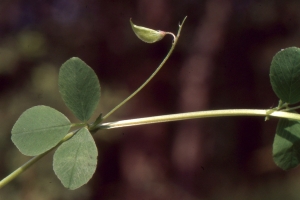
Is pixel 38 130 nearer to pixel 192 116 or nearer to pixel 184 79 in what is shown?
pixel 192 116

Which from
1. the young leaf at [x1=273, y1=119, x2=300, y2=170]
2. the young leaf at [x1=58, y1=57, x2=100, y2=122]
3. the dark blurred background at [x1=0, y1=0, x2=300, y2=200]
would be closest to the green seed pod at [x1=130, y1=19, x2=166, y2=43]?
the young leaf at [x1=58, y1=57, x2=100, y2=122]

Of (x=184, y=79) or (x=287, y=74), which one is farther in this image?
(x=184, y=79)

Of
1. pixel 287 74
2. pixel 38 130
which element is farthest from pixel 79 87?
pixel 287 74

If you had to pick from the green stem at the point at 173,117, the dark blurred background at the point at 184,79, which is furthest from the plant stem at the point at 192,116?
the dark blurred background at the point at 184,79

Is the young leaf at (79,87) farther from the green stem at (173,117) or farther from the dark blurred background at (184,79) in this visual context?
the dark blurred background at (184,79)

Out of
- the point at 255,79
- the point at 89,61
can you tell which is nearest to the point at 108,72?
the point at 89,61

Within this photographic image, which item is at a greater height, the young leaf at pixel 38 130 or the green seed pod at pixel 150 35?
the green seed pod at pixel 150 35

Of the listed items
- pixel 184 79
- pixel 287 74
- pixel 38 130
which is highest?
pixel 38 130
